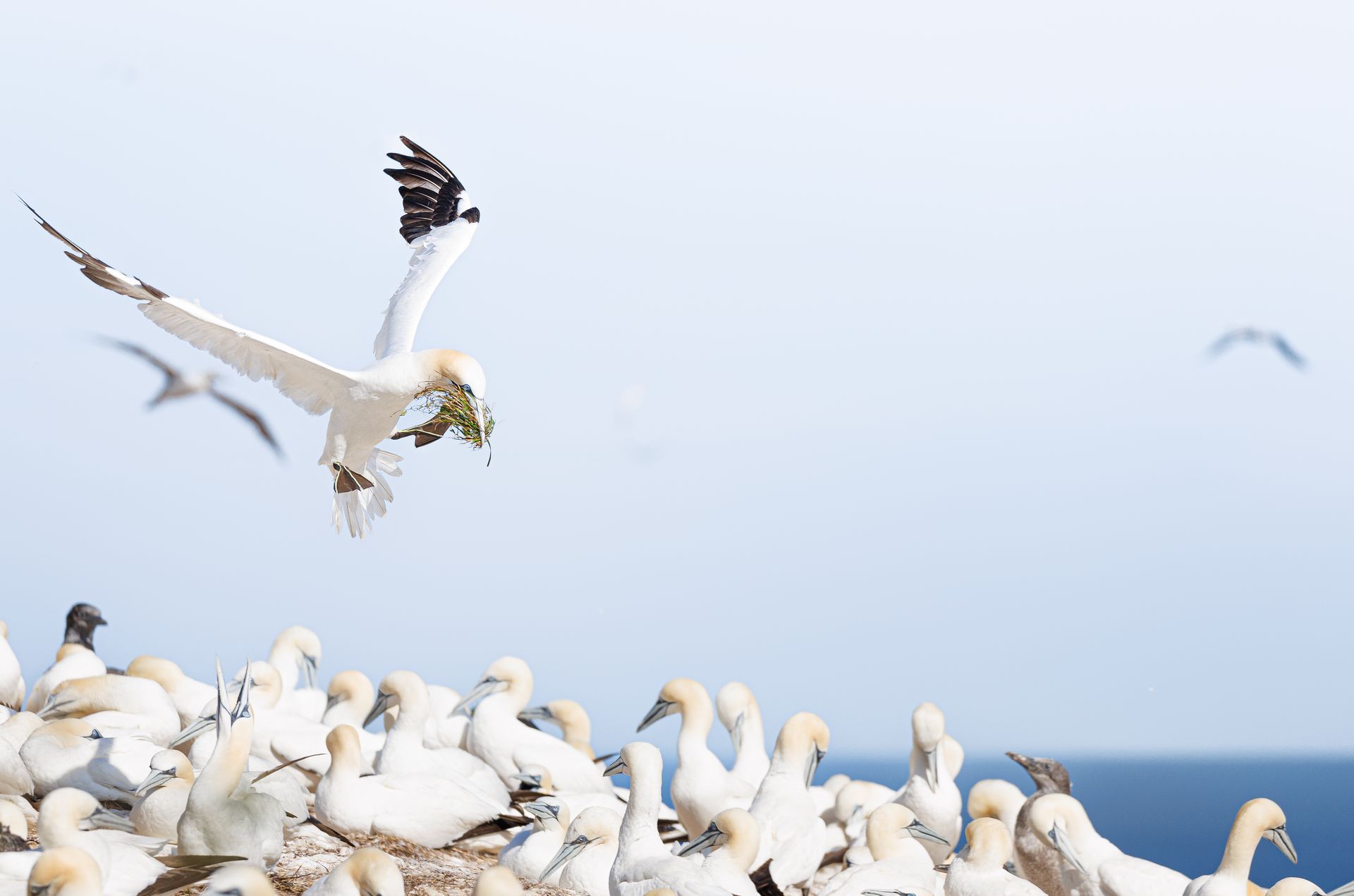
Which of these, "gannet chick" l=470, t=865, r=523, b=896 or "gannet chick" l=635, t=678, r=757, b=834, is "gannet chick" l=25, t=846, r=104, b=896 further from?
"gannet chick" l=635, t=678, r=757, b=834

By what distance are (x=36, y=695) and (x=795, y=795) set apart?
19.9 ft

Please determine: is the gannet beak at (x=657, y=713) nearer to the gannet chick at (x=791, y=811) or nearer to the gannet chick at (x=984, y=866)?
the gannet chick at (x=791, y=811)

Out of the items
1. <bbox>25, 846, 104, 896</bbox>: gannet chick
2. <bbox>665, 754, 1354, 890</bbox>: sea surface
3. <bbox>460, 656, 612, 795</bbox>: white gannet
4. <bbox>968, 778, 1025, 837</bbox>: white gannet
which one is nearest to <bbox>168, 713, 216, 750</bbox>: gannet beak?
<bbox>460, 656, 612, 795</bbox>: white gannet

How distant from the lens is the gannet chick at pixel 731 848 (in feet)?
22.0

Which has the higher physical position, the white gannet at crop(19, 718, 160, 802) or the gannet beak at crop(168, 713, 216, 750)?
the gannet beak at crop(168, 713, 216, 750)

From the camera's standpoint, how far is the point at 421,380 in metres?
7.62

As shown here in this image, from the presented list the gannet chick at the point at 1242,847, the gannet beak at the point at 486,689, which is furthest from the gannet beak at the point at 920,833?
the gannet beak at the point at 486,689

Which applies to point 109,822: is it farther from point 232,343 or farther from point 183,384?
point 183,384

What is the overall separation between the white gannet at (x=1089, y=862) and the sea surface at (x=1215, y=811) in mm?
9301

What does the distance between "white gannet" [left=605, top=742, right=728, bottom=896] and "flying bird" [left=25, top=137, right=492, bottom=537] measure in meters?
2.06

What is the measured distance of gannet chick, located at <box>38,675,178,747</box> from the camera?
8875mm

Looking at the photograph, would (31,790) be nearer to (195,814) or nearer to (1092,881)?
(195,814)

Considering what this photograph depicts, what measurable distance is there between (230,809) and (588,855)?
6.34 ft

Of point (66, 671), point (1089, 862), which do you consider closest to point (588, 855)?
point (1089, 862)
